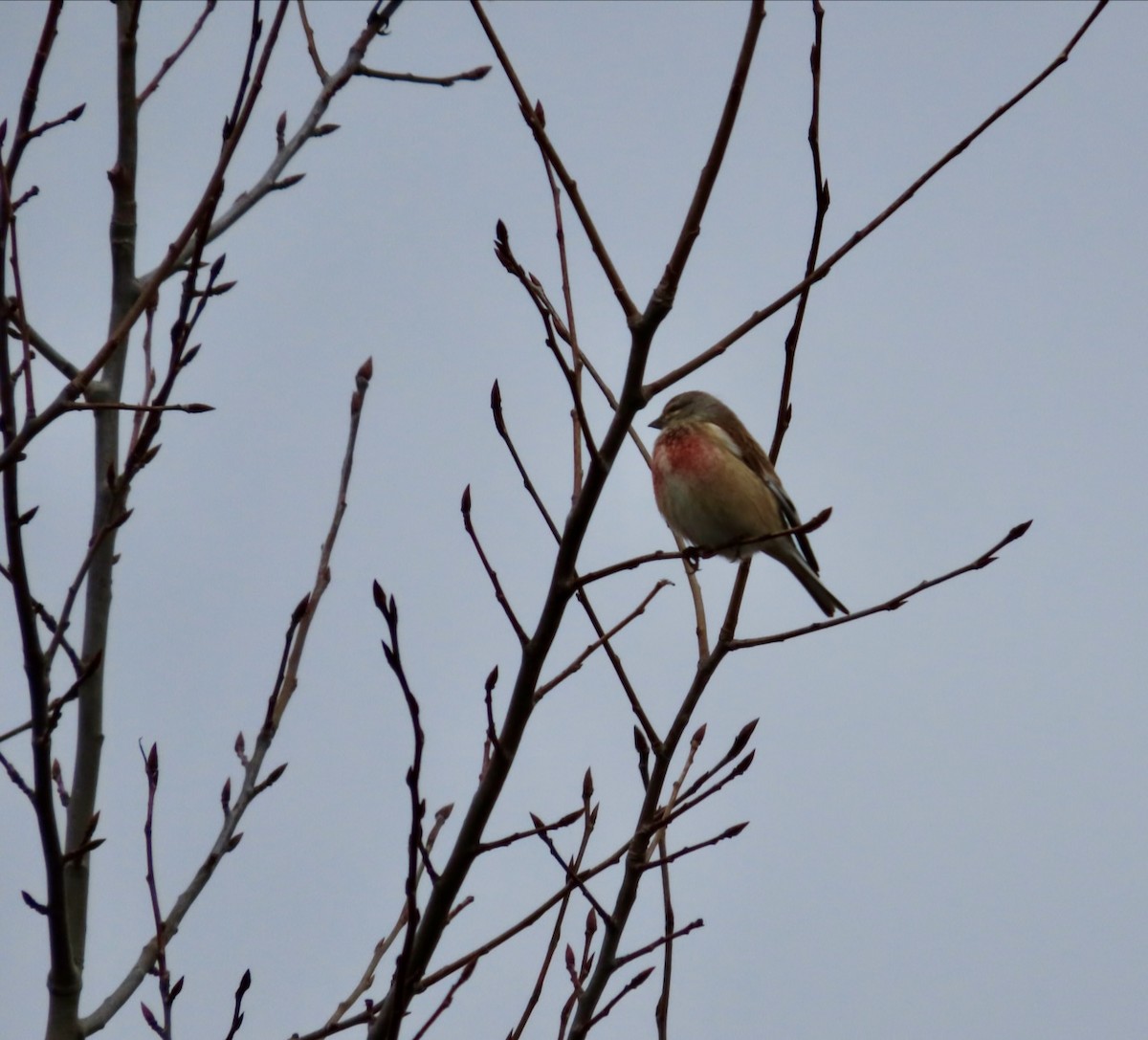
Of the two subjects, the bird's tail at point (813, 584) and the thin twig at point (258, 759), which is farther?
the bird's tail at point (813, 584)

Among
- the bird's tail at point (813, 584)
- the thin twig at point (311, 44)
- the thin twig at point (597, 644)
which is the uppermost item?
the thin twig at point (311, 44)

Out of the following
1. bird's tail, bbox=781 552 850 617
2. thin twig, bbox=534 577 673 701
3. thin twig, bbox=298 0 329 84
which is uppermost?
thin twig, bbox=298 0 329 84

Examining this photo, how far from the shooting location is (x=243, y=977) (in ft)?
10.8

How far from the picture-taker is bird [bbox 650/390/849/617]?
6219 mm

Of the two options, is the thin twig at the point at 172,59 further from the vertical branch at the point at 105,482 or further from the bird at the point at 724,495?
the bird at the point at 724,495

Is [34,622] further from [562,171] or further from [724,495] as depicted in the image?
[724,495]

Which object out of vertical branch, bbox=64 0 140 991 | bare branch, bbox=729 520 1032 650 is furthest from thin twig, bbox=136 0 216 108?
bare branch, bbox=729 520 1032 650


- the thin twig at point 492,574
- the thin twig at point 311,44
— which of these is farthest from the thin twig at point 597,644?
the thin twig at point 311,44

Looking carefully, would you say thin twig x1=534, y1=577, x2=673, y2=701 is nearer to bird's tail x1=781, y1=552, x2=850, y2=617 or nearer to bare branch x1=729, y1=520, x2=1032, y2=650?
bare branch x1=729, y1=520, x2=1032, y2=650

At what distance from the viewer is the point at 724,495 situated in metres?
6.23

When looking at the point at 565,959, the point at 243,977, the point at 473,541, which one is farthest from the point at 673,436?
the point at 243,977

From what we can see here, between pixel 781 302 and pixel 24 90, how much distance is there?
1.59 metres

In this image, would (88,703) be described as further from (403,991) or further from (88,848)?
(403,991)

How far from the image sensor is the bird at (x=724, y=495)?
6219 mm
